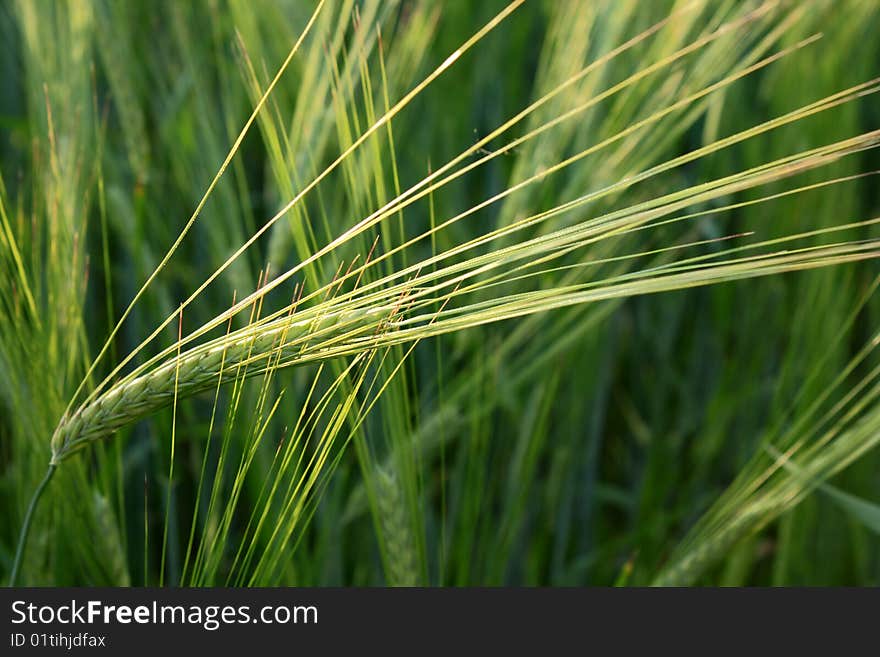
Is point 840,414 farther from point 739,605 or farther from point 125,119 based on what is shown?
point 125,119

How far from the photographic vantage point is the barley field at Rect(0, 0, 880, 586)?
0.59 metres

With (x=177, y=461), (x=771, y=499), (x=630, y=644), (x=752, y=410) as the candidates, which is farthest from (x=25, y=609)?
(x=752, y=410)

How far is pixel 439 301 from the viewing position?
0.55 m

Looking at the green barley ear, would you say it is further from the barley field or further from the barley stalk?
the barley stalk

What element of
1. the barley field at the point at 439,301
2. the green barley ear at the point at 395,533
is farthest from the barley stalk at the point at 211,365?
the green barley ear at the point at 395,533

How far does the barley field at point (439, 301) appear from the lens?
0.59m

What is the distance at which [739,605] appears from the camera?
603mm

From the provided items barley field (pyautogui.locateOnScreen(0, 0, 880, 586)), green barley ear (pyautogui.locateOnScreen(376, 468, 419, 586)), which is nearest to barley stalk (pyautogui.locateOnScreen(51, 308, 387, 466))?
barley field (pyautogui.locateOnScreen(0, 0, 880, 586))

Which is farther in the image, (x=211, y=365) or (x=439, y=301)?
(x=439, y=301)

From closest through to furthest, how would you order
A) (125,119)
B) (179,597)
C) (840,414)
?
(179,597), (125,119), (840,414)

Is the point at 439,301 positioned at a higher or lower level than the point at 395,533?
higher

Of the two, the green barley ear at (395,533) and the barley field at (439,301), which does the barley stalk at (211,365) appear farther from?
the green barley ear at (395,533)

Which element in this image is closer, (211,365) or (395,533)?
(211,365)

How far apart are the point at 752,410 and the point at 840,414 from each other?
0.30ft
